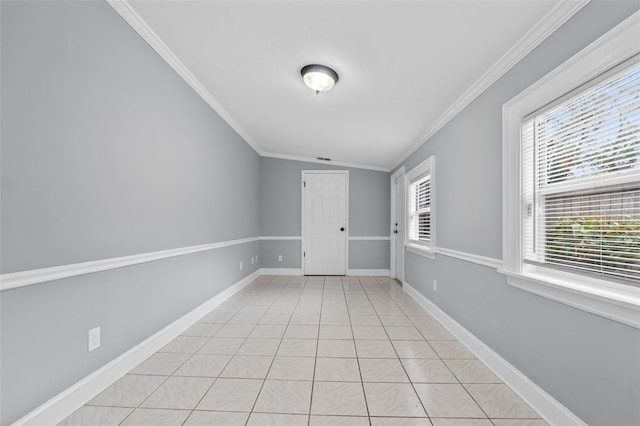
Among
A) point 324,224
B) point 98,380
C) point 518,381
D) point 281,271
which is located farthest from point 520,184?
point 281,271

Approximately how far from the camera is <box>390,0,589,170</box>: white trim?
1474 mm

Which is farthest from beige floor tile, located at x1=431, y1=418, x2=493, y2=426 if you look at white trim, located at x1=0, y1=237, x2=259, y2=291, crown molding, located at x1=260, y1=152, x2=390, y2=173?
crown molding, located at x1=260, y1=152, x2=390, y2=173

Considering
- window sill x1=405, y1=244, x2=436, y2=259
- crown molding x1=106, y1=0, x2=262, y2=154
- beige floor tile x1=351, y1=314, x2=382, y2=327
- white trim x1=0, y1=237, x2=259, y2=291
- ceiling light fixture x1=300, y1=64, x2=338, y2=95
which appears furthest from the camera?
window sill x1=405, y1=244, x2=436, y2=259

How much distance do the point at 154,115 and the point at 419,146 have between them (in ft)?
10.4

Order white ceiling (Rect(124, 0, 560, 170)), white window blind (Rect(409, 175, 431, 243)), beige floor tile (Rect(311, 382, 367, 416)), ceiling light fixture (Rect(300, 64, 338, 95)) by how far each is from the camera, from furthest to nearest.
A: white window blind (Rect(409, 175, 431, 243))
ceiling light fixture (Rect(300, 64, 338, 95))
white ceiling (Rect(124, 0, 560, 170))
beige floor tile (Rect(311, 382, 367, 416))

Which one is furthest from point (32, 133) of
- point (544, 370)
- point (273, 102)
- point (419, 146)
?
point (419, 146)

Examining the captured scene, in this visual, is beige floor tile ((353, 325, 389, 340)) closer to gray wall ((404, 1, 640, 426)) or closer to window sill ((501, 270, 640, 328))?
gray wall ((404, 1, 640, 426))

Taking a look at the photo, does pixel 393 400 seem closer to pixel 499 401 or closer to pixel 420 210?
pixel 499 401

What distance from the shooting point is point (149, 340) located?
2.21 meters

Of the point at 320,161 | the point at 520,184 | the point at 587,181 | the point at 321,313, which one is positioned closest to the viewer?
the point at 587,181

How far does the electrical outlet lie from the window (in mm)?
3146

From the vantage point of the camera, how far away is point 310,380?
1.91 m

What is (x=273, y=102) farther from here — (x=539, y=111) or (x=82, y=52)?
(x=539, y=111)

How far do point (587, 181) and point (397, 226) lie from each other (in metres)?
3.99
